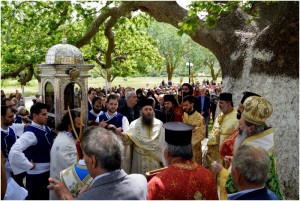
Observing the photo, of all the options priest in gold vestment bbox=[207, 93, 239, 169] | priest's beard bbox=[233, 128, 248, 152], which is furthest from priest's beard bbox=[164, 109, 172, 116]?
priest's beard bbox=[233, 128, 248, 152]

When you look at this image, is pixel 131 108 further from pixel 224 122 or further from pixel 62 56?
pixel 224 122

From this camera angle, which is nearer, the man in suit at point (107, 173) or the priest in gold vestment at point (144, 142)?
the man in suit at point (107, 173)

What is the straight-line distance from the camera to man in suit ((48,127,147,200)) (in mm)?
2826

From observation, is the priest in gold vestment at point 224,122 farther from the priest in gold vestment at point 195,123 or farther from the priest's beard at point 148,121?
the priest's beard at point 148,121

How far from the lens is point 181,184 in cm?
334

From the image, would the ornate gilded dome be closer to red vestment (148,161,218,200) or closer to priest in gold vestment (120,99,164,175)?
priest in gold vestment (120,99,164,175)

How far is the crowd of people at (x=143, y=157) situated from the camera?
290 cm

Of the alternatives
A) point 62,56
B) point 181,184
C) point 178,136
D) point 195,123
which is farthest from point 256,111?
point 62,56

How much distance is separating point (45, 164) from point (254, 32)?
5879 mm

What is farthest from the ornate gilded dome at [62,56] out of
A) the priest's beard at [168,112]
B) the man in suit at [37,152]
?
the priest's beard at [168,112]

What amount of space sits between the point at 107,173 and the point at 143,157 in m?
3.57

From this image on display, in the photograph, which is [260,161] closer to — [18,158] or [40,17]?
Answer: [18,158]

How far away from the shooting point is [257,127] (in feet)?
14.7

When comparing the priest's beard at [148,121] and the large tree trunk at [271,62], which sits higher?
the large tree trunk at [271,62]
